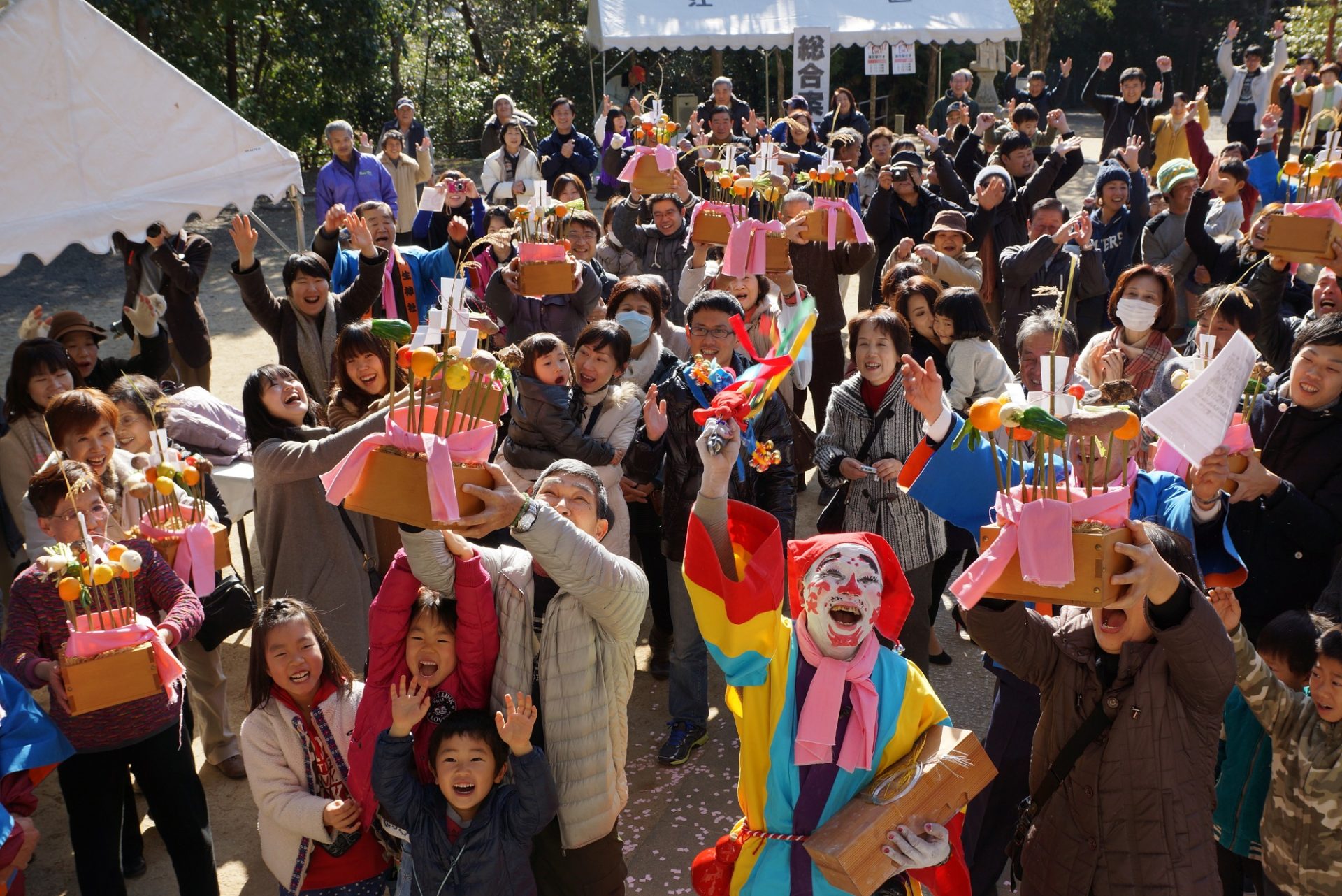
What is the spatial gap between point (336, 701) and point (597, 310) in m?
3.38

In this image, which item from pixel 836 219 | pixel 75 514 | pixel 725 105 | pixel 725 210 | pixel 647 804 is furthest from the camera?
pixel 725 105

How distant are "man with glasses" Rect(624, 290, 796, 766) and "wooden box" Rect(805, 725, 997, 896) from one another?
1824 mm

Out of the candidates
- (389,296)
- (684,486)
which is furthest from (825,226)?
(684,486)

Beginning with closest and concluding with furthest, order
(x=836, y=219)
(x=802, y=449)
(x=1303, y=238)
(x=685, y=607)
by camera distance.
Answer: (x=685, y=607) → (x=1303, y=238) → (x=802, y=449) → (x=836, y=219)

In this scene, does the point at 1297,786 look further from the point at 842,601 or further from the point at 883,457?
the point at 883,457

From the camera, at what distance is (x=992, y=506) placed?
2.96 meters

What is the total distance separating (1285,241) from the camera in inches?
206

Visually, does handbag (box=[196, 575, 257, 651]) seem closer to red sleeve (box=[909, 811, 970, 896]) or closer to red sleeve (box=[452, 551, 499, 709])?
red sleeve (box=[452, 551, 499, 709])

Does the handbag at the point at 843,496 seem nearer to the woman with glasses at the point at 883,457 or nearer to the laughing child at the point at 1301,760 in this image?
the woman with glasses at the point at 883,457

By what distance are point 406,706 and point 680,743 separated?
197 cm

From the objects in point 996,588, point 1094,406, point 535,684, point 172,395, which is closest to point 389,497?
point 535,684

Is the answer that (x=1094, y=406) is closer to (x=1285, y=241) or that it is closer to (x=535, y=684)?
(x=535, y=684)

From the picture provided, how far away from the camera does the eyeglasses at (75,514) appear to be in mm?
3799

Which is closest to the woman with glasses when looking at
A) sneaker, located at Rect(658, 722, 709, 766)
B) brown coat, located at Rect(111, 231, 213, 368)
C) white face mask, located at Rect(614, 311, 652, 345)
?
sneaker, located at Rect(658, 722, 709, 766)
